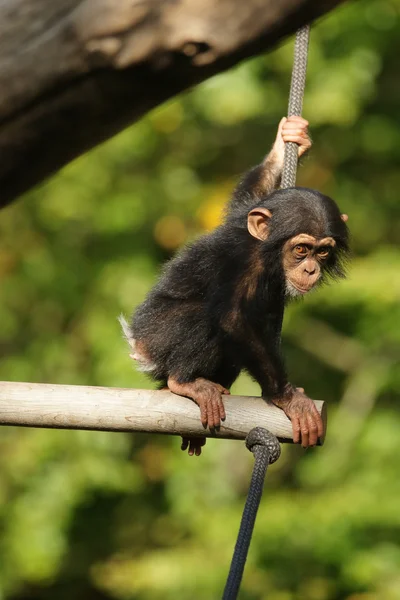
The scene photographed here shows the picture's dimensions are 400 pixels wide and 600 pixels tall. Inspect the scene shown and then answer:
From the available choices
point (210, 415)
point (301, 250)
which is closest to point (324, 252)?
point (301, 250)

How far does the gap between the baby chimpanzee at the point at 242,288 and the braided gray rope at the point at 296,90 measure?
17 cm

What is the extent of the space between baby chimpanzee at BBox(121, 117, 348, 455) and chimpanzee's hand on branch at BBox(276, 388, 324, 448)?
177 millimetres

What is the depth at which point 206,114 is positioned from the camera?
8273mm

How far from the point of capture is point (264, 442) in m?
3.06

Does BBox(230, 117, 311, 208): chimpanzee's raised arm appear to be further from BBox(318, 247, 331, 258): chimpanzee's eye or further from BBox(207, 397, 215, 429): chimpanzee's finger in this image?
BBox(207, 397, 215, 429): chimpanzee's finger

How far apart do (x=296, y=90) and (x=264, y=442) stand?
1.34m

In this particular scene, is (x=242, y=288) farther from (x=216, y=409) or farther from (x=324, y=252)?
(x=216, y=409)

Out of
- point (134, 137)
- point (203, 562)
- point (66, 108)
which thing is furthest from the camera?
point (134, 137)

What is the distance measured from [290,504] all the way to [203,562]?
83 centimetres

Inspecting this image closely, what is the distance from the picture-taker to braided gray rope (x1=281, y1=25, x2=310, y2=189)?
354 centimetres

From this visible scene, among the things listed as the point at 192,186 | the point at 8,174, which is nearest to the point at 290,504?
the point at 192,186

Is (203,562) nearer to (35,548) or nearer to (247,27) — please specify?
(35,548)

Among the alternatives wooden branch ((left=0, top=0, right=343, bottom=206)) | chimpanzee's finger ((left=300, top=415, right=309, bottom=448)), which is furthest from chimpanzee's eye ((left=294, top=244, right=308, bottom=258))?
wooden branch ((left=0, top=0, right=343, bottom=206))

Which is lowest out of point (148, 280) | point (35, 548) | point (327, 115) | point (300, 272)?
point (300, 272)
